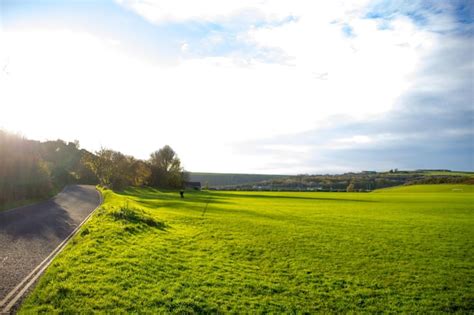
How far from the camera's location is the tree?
114 m

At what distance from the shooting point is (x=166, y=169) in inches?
4697

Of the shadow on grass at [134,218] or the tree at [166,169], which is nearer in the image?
the shadow on grass at [134,218]

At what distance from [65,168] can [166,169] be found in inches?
1386

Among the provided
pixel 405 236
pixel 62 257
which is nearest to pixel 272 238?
pixel 405 236

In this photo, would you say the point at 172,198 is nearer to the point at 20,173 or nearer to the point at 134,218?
the point at 20,173

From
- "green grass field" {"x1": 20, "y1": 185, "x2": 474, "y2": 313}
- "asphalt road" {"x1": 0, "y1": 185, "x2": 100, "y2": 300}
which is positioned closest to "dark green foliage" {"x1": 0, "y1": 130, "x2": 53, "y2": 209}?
"asphalt road" {"x1": 0, "y1": 185, "x2": 100, "y2": 300}

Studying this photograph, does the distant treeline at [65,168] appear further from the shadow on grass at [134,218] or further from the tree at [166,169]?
the shadow on grass at [134,218]

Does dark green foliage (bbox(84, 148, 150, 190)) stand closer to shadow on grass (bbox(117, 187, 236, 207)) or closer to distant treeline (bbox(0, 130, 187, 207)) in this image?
distant treeline (bbox(0, 130, 187, 207))

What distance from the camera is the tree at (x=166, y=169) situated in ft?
376

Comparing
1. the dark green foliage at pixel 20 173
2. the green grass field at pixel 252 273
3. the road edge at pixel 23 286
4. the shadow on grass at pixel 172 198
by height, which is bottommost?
the shadow on grass at pixel 172 198

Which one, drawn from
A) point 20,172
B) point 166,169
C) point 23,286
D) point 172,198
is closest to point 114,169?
point 166,169

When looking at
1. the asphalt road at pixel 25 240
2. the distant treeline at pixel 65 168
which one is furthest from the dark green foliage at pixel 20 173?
the asphalt road at pixel 25 240

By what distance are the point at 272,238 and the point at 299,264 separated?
20.2 feet

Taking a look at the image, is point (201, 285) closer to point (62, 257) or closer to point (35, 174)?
point (62, 257)
